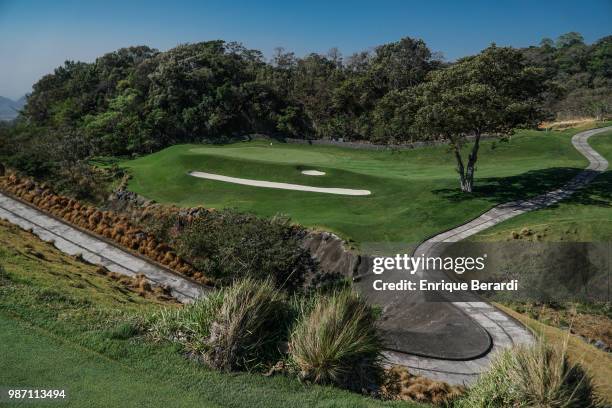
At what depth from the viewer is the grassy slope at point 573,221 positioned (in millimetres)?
20094

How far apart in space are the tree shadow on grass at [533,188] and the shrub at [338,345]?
61.4 feet

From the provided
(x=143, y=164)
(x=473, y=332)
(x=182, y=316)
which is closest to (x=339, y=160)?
(x=143, y=164)

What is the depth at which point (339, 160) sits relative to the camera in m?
41.9

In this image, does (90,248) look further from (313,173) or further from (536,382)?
(313,173)

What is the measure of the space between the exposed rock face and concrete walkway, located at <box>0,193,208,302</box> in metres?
6.52

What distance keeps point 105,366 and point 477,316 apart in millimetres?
10929

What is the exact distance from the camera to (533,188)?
27828mm

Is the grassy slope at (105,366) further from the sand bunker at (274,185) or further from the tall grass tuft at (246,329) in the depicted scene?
the sand bunker at (274,185)

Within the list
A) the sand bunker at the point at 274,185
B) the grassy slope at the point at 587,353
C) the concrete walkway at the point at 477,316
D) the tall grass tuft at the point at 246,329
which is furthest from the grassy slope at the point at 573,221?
the tall grass tuft at the point at 246,329

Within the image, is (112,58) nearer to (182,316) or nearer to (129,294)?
(129,294)

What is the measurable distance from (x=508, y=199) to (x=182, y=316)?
2095cm

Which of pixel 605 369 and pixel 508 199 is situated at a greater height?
pixel 508 199

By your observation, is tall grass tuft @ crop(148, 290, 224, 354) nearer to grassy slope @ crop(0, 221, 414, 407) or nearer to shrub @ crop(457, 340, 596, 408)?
grassy slope @ crop(0, 221, 414, 407)

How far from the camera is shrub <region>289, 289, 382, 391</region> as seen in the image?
7.99 meters
